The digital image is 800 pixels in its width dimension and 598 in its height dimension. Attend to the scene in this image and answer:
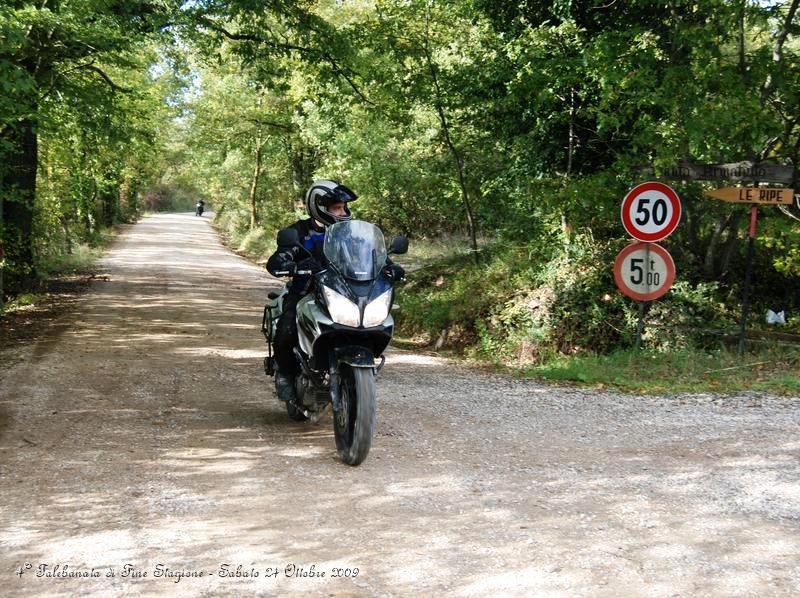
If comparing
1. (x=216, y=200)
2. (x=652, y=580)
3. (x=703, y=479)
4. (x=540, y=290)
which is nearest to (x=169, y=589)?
(x=652, y=580)

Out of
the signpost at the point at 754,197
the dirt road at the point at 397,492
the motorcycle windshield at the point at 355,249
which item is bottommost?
the dirt road at the point at 397,492

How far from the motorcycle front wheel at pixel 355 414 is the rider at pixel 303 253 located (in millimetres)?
954

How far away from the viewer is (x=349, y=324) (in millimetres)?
5418

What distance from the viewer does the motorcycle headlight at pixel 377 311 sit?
5.45 metres

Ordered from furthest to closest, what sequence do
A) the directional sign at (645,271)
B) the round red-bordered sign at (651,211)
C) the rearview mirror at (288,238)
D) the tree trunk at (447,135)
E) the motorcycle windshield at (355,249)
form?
the tree trunk at (447,135), the directional sign at (645,271), the round red-bordered sign at (651,211), the rearview mirror at (288,238), the motorcycle windshield at (355,249)

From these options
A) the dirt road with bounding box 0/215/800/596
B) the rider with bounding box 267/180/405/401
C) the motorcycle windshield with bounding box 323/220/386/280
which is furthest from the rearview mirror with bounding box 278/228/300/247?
the dirt road with bounding box 0/215/800/596

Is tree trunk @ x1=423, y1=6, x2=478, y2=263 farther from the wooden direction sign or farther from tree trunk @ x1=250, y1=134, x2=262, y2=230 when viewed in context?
tree trunk @ x1=250, y1=134, x2=262, y2=230

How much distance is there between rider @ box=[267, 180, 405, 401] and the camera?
6188mm

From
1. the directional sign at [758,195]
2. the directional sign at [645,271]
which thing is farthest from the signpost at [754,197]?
the directional sign at [645,271]

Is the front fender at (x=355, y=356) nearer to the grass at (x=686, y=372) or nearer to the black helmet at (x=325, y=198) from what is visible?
the black helmet at (x=325, y=198)

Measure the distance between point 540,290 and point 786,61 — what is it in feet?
16.1

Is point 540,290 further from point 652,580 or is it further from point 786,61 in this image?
point 652,580

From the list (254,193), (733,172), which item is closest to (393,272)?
(733,172)

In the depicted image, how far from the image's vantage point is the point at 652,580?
3613mm
